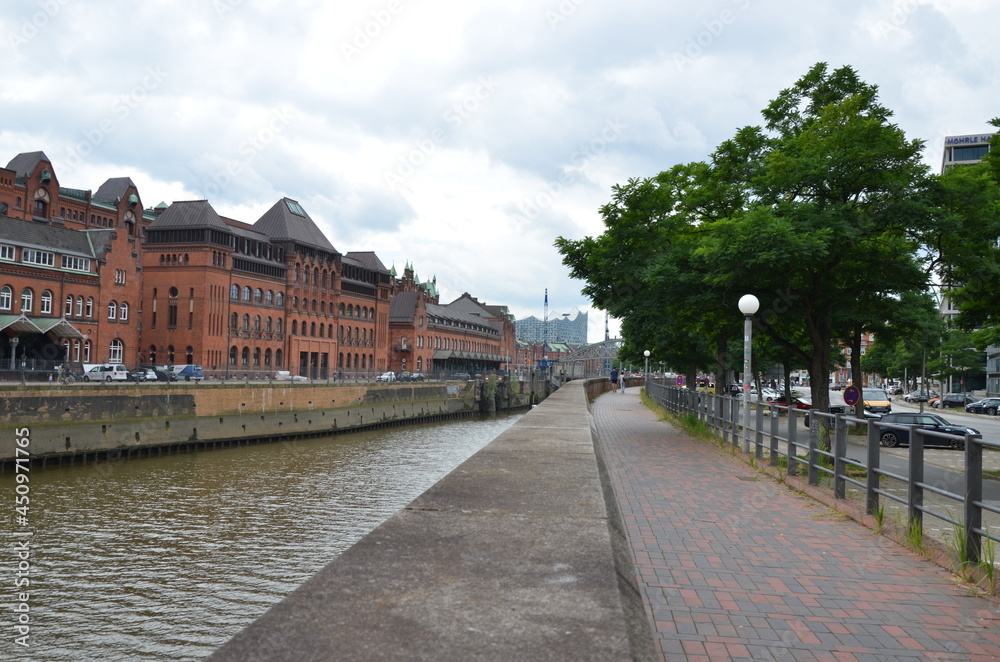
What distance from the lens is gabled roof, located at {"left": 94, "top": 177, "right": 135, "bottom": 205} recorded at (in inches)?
3465

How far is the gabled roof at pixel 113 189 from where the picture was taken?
88.0 meters

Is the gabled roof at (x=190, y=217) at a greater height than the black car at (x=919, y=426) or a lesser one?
greater

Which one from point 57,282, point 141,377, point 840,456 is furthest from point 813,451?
point 57,282

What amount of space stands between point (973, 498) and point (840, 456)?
3679mm

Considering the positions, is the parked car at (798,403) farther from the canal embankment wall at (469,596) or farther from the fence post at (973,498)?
the canal embankment wall at (469,596)

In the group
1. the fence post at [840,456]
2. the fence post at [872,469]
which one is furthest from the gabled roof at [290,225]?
the fence post at [872,469]

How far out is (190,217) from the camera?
241 ft

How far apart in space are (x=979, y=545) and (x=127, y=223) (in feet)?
295

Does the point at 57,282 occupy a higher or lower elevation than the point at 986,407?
higher

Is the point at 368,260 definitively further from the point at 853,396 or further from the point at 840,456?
the point at 840,456

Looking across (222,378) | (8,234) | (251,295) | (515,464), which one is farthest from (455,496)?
(251,295)

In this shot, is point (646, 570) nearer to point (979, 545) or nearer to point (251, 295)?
point (979, 545)

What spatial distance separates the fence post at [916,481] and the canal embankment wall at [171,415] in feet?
92.5

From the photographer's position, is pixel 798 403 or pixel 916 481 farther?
pixel 798 403
